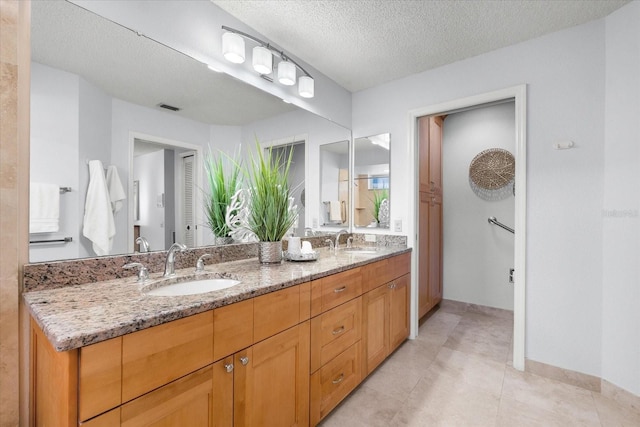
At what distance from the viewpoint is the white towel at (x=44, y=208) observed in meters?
1.12

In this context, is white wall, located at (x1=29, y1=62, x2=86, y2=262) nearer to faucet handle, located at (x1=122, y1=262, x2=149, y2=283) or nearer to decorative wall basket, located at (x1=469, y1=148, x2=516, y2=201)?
faucet handle, located at (x1=122, y1=262, x2=149, y2=283)

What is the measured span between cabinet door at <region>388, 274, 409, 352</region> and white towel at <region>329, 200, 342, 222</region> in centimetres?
81

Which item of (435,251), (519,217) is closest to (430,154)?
(435,251)

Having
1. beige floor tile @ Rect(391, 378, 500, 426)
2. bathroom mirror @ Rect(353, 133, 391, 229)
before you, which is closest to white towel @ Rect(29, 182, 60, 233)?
beige floor tile @ Rect(391, 378, 500, 426)

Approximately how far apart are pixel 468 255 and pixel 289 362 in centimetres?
284

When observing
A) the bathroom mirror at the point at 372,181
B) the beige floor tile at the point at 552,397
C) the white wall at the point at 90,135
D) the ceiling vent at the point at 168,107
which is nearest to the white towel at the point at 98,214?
the white wall at the point at 90,135

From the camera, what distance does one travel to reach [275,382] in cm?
123

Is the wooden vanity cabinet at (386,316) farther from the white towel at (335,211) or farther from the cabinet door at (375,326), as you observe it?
the white towel at (335,211)

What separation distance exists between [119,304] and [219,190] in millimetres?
900

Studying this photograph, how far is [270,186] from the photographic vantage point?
1.76 meters

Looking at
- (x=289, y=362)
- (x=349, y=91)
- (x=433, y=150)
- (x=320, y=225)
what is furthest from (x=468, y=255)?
(x=289, y=362)

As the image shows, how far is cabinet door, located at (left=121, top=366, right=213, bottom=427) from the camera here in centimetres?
81

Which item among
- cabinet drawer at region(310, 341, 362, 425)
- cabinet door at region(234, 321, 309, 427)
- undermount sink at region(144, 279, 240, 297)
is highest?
undermount sink at region(144, 279, 240, 297)

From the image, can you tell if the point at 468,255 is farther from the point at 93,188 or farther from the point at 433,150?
the point at 93,188
